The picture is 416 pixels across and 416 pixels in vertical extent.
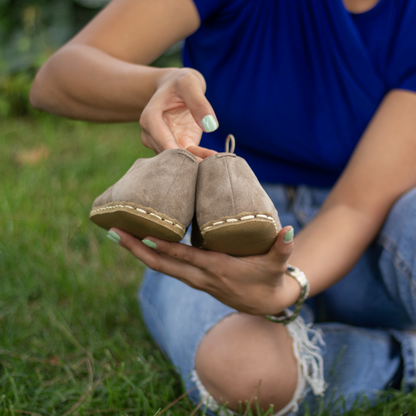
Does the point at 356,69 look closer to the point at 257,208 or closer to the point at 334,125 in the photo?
the point at 334,125

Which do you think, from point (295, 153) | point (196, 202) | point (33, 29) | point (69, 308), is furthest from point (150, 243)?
point (33, 29)

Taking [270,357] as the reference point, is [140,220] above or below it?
above

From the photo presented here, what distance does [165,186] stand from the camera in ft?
2.23

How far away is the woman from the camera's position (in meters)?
1.03

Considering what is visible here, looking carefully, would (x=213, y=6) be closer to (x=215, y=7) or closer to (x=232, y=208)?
(x=215, y=7)

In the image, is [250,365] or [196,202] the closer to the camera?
[196,202]

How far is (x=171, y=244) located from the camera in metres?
0.77

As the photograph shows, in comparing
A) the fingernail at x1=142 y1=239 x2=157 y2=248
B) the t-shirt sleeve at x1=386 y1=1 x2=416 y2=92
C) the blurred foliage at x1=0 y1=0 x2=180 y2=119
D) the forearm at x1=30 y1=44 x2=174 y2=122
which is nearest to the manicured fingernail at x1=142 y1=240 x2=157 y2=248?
the fingernail at x1=142 y1=239 x2=157 y2=248

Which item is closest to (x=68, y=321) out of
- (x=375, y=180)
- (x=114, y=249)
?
(x=114, y=249)

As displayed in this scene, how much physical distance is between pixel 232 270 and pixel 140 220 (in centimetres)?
22

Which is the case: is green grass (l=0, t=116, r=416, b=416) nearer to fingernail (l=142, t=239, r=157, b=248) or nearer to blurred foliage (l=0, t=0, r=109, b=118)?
fingernail (l=142, t=239, r=157, b=248)

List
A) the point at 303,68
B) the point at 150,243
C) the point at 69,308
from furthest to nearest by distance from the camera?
the point at 69,308, the point at 303,68, the point at 150,243

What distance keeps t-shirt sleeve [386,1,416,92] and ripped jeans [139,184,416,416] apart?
0.30m

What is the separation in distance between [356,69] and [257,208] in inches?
27.6
